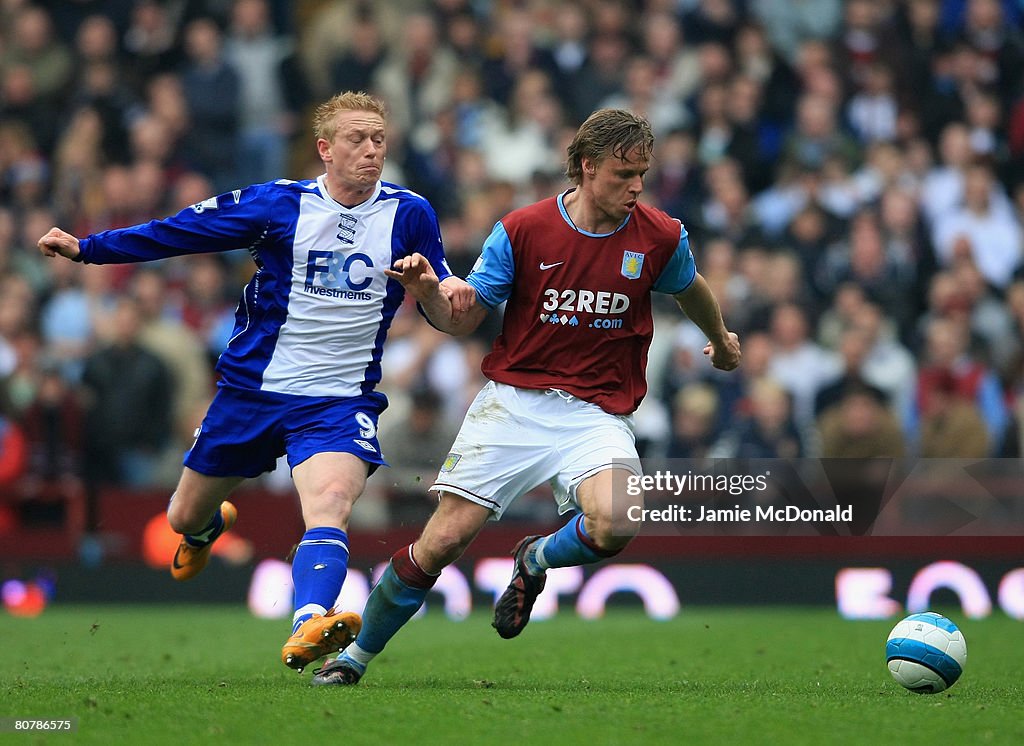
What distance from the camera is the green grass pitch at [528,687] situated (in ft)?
19.2

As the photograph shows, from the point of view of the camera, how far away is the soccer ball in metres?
7.12

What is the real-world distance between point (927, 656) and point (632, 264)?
2252 mm

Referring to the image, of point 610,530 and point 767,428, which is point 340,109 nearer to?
point 610,530

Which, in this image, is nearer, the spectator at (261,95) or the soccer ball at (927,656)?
the soccer ball at (927,656)

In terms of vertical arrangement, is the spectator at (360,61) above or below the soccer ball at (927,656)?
above

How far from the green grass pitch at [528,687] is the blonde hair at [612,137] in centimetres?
248

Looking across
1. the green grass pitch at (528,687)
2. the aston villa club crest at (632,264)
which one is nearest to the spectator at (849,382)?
the green grass pitch at (528,687)

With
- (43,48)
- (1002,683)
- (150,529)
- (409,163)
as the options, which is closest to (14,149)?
(43,48)

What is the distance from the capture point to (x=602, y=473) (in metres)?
7.40

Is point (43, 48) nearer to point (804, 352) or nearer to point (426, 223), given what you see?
point (804, 352)

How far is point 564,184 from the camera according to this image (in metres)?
15.7

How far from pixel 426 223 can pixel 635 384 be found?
4.28ft
